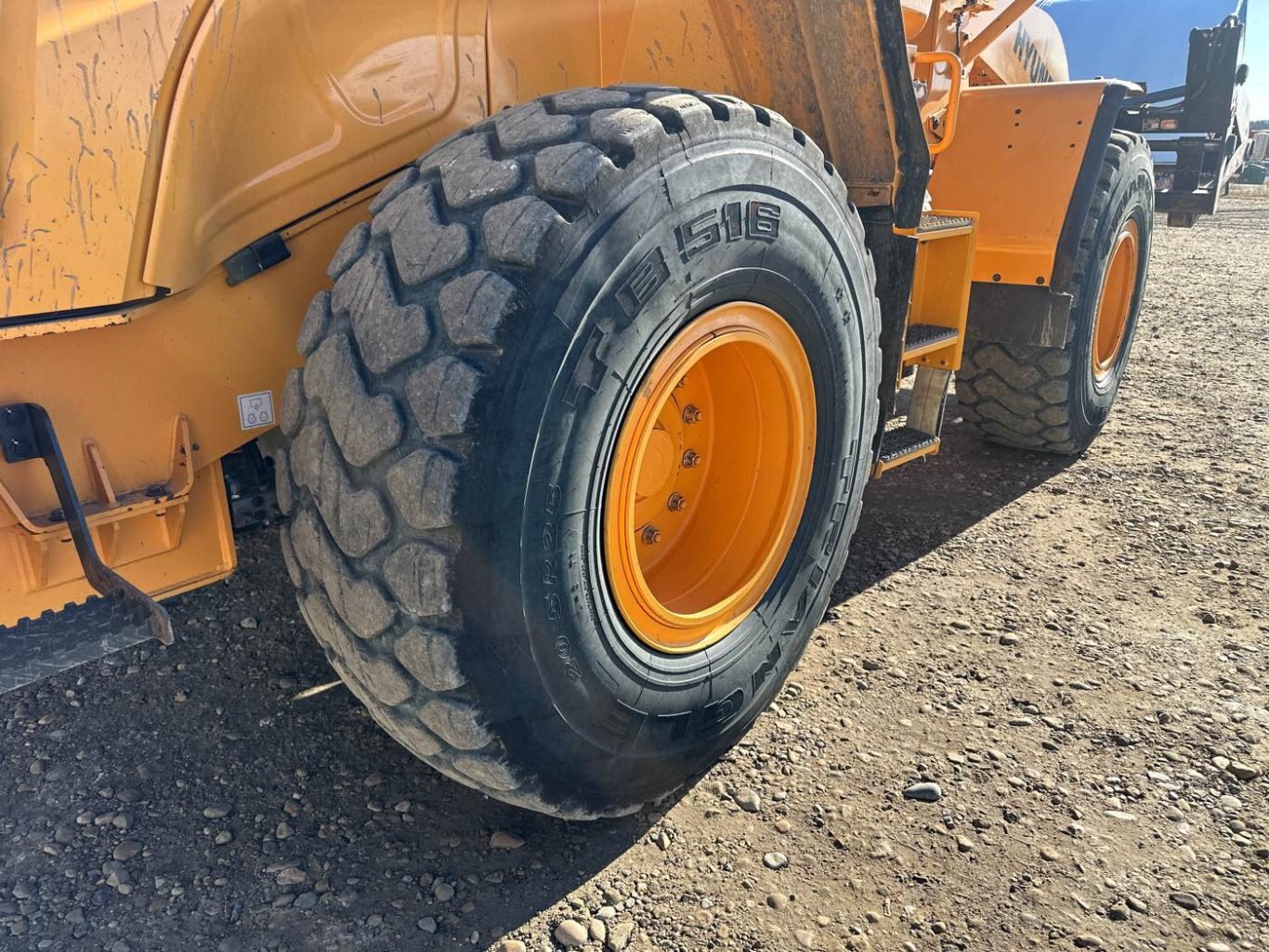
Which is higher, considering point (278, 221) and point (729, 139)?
point (729, 139)

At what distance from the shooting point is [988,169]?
4.39m

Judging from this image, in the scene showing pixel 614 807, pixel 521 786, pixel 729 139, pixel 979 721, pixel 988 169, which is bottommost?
pixel 979 721

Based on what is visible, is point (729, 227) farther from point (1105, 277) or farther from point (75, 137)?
point (1105, 277)

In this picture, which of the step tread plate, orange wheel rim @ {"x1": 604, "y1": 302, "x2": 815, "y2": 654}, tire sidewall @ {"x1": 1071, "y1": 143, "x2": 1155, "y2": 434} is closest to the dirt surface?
orange wheel rim @ {"x1": 604, "y1": 302, "x2": 815, "y2": 654}

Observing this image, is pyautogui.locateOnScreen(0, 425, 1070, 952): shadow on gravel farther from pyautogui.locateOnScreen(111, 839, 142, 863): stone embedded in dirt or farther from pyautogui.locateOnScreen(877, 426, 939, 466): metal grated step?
pyautogui.locateOnScreen(877, 426, 939, 466): metal grated step

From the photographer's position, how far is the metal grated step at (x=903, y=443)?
3.33 m

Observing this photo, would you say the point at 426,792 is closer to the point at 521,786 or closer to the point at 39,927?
the point at 521,786

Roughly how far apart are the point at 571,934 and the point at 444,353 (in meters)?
1.27

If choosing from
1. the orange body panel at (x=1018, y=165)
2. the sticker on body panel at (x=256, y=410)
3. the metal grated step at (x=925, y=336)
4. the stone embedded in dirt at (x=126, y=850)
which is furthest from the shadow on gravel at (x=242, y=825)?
Result: the orange body panel at (x=1018, y=165)

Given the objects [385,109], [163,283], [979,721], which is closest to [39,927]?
[163,283]

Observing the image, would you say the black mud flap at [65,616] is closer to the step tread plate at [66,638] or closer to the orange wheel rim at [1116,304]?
the step tread plate at [66,638]

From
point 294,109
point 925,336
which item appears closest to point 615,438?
point 294,109

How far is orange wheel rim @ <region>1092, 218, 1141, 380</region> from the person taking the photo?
5.09m

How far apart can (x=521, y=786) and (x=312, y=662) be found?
1.35m
